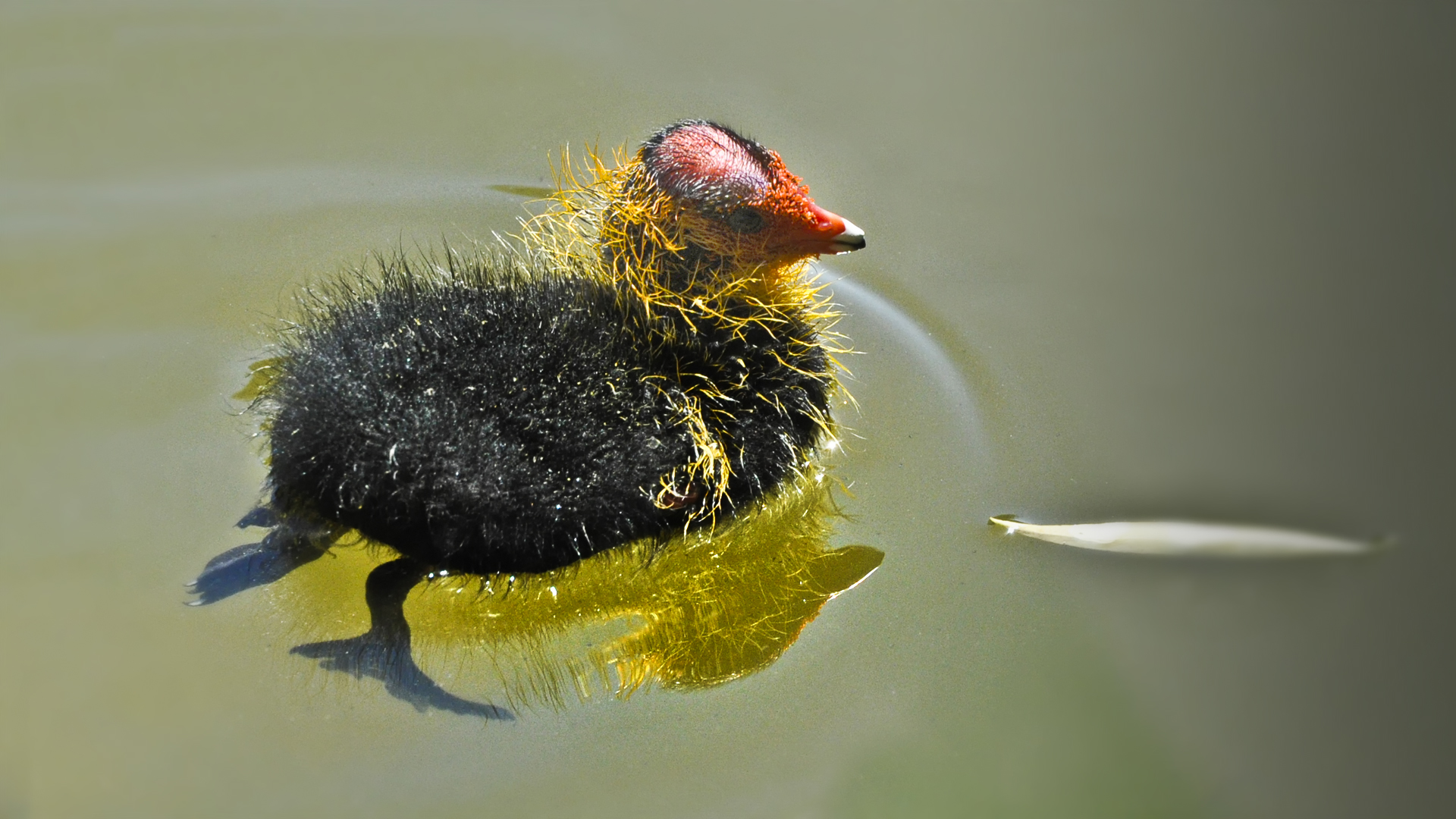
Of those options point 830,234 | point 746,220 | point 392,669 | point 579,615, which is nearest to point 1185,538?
point 830,234

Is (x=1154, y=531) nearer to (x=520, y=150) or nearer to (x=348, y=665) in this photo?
(x=348, y=665)

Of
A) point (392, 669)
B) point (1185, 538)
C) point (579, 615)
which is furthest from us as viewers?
point (1185, 538)

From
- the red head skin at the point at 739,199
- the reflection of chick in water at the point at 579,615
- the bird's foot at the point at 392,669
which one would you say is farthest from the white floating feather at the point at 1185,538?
the bird's foot at the point at 392,669

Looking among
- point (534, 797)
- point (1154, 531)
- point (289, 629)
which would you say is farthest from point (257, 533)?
point (1154, 531)

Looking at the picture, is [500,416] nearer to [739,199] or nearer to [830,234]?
[739,199]

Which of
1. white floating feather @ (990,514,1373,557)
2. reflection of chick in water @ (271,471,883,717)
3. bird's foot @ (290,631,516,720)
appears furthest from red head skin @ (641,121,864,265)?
bird's foot @ (290,631,516,720)

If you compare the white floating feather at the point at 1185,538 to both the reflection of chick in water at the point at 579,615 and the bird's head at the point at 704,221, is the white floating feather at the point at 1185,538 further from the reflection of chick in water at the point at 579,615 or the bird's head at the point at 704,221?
the bird's head at the point at 704,221

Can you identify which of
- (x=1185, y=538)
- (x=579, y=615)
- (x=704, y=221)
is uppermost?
(x=704, y=221)
